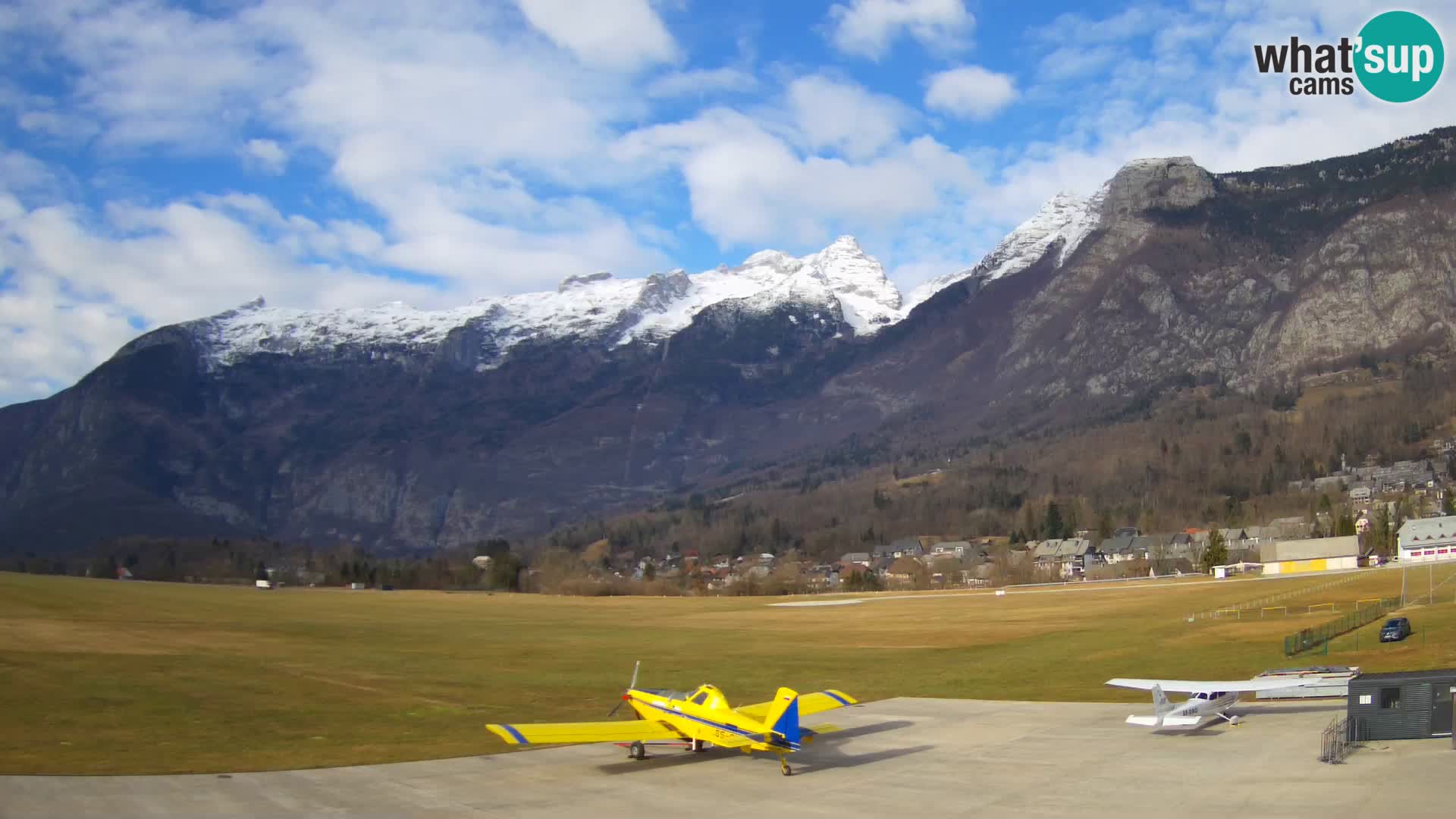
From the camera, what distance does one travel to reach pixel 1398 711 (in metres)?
29.7

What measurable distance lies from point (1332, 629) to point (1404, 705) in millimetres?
26317

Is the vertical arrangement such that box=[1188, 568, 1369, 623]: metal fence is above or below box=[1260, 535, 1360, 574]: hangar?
below

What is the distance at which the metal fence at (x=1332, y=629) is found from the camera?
159 feet

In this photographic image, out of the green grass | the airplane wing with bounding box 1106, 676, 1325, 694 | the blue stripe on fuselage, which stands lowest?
the green grass

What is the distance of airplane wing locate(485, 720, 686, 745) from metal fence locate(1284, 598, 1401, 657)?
30732 millimetres

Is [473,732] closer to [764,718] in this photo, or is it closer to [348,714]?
[348,714]

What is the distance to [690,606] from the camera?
406ft

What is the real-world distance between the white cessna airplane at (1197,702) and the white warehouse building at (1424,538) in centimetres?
10158

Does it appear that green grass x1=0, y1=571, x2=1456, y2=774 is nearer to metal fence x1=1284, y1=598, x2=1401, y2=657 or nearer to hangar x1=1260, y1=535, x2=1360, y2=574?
metal fence x1=1284, y1=598, x2=1401, y2=657

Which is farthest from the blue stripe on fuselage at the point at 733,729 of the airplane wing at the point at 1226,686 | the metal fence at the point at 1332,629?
the metal fence at the point at 1332,629

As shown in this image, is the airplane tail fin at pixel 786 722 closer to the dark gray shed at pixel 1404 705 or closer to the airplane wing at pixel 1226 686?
the airplane wing at pixel 1226 686

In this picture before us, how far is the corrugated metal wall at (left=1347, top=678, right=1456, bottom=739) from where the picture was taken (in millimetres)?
29531

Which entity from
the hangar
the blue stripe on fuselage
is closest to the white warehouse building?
the hangar

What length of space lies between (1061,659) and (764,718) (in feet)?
93.0
